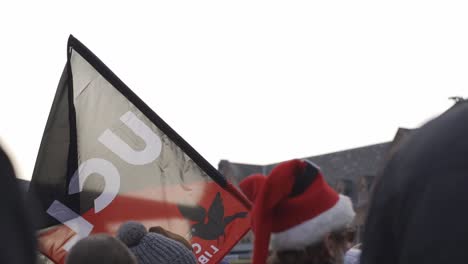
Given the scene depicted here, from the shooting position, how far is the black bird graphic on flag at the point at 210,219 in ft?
19.8

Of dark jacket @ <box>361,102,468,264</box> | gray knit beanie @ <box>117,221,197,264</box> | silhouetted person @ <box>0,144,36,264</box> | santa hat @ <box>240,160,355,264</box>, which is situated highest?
silhouetted person @ <box>0,144,36,264</box>

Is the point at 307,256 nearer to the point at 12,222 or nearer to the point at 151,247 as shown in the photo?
the point at 12,222

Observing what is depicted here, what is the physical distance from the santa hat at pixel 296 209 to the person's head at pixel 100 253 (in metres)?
0.96

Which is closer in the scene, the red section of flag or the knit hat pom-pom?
the knit hat pom-pom

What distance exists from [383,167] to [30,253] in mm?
578

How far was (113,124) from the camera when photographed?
641 centimetres

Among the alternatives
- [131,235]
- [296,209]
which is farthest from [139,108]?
[296,209]

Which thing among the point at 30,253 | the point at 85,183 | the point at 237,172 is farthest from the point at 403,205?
the point at 237,172

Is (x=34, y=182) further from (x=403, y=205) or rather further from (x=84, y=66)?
(x=403, y=205)

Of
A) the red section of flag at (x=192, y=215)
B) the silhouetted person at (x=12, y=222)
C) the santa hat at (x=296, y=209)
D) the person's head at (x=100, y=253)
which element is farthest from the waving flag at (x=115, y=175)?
the silhouetted person at (x=12, y=222)

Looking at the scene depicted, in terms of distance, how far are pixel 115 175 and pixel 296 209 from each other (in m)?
3.66

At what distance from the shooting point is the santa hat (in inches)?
100.0

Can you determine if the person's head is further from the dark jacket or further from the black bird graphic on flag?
the black bird graphic on flag

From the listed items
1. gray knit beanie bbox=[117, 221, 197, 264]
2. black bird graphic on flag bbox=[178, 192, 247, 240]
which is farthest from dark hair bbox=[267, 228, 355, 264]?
black bird graphic on flag bbox=[178, 192, 247, 240]
